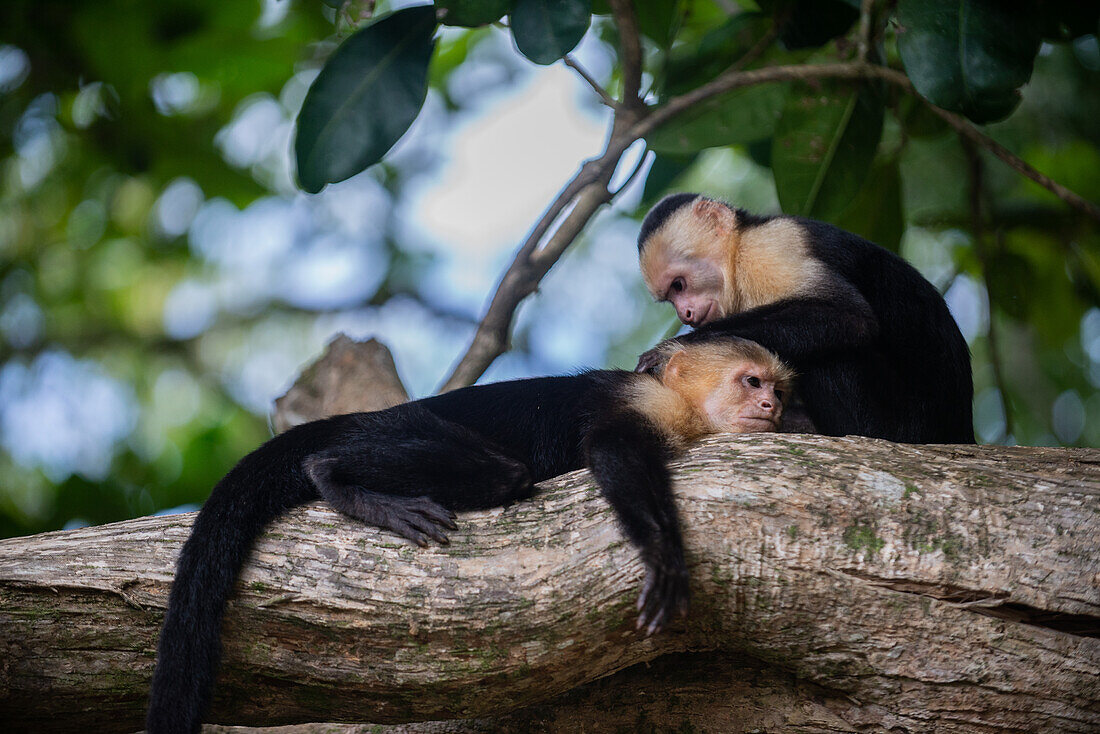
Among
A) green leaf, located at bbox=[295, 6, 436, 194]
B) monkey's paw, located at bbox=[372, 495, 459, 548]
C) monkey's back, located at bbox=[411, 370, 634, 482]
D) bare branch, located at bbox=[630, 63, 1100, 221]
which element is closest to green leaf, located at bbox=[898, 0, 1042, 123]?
bare branch, located at bbox=[630, 63, 1100, 221]

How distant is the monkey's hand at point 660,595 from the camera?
1951mm

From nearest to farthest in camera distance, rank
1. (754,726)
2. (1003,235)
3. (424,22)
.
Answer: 1. (754,726)
2. (424,22)
3. (1003,235)

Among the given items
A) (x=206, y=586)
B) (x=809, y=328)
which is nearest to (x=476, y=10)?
(x=809, y=328)

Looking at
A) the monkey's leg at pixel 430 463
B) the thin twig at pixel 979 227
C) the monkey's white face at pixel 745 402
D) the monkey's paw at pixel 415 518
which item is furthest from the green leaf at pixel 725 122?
the monkey's paw at pixel 415 518

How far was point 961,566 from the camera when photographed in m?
2.05

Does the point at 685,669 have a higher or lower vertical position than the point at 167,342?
lower

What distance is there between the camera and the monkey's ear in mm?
3500

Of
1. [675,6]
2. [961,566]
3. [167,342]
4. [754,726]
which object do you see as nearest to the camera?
Answer: [961,566]

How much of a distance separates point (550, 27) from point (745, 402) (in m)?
1.38

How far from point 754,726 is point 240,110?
15.0 feet

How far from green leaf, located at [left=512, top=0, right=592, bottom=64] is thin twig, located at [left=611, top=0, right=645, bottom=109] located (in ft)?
1.61

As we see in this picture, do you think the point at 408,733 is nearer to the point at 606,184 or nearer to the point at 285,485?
the point at 285,485

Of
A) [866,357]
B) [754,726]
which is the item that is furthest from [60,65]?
[754,726]

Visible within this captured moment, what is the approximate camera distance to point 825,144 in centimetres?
379
